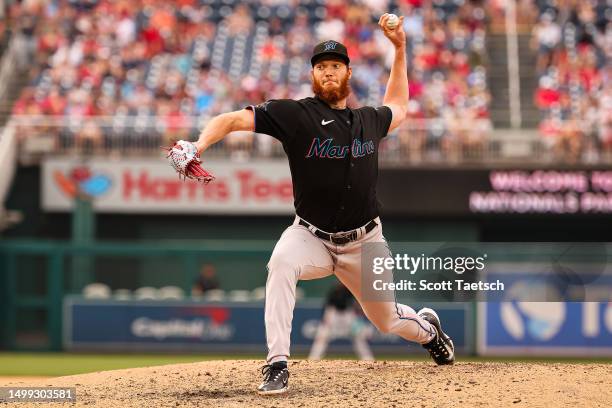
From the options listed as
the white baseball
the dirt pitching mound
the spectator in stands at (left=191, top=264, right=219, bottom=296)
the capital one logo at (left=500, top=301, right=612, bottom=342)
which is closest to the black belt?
the dirt pitching mound

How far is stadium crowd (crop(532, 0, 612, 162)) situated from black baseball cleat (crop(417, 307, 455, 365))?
426 inches

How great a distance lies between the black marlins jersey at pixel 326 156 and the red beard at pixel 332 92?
5 centimetres

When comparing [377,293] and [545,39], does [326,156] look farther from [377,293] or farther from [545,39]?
[545,39]

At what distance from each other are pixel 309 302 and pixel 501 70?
6.98 m

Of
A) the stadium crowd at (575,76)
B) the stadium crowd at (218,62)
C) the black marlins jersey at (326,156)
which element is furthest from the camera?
the stadium crowd at (218,62)

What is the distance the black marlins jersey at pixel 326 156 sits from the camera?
6.94 metres

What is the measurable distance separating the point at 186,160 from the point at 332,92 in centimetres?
115

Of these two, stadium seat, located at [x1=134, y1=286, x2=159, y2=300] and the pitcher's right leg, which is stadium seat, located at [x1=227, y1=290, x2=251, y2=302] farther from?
the pitcher's right leg

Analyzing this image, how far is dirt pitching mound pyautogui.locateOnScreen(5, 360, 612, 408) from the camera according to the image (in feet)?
21.6

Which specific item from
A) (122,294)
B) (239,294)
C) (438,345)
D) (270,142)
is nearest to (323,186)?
(438,345)

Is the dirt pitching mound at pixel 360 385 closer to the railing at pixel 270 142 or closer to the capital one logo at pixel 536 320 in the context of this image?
the capital one logo at pixel 536 320

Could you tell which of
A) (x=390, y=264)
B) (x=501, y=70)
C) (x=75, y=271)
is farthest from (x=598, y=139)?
(x=390, y=264)

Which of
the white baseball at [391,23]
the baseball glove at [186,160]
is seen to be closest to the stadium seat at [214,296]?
the white baseball at [391,23]

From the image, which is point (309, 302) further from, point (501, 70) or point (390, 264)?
point (390, 264)
